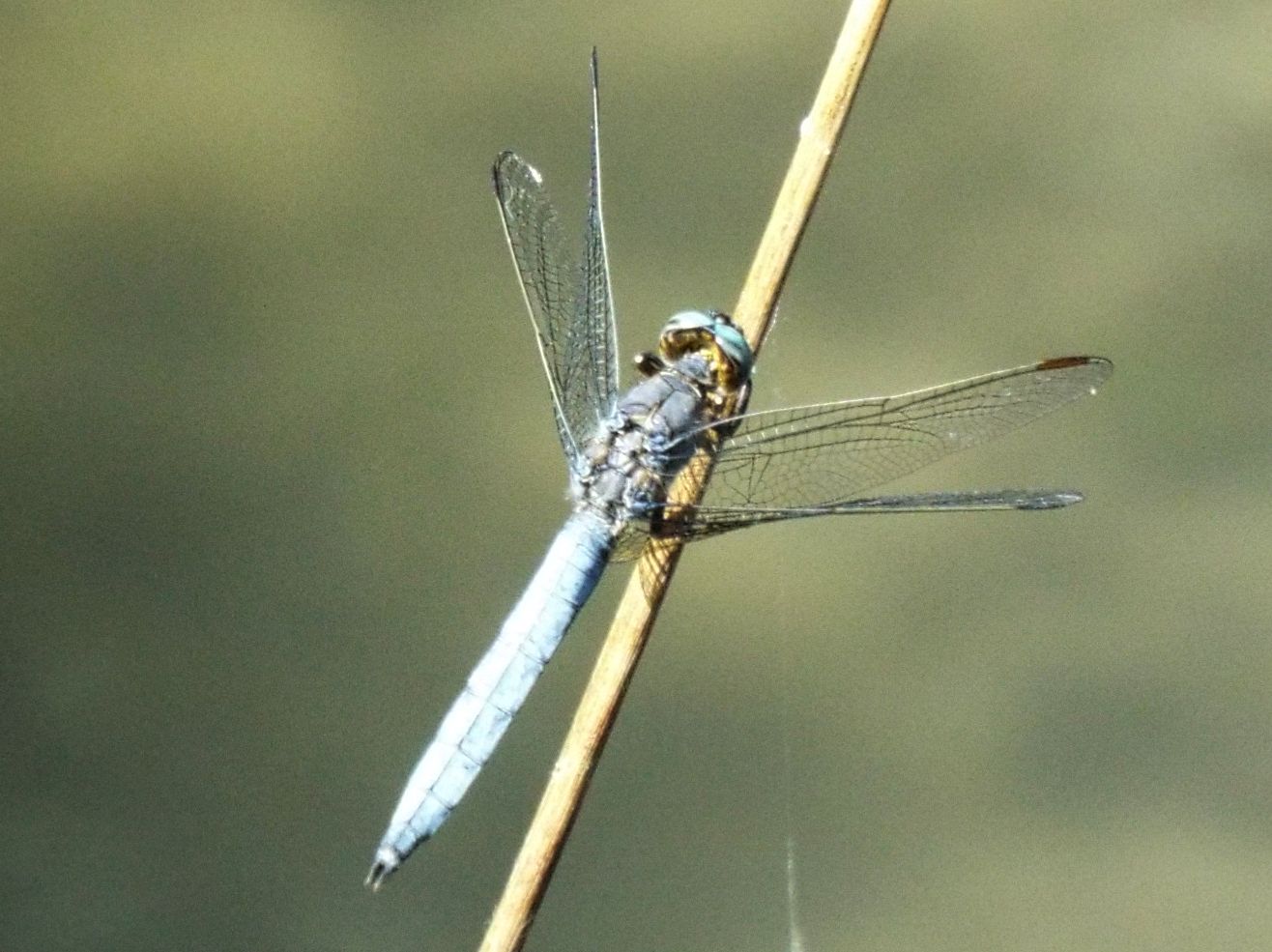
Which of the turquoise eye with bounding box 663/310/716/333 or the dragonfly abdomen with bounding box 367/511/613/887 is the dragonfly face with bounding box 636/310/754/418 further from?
the dragonfly abdomen with bounding box 367/511/613/887

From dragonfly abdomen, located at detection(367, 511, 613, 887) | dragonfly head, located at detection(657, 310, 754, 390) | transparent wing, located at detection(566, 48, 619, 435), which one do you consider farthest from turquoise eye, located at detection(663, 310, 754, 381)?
dragonfly abdomen, located at detection(367, 511, 613, 887)

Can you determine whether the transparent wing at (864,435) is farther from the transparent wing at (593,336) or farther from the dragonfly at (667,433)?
the transparent wing at (593,336)

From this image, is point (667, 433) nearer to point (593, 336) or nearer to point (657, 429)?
point (657, 429)

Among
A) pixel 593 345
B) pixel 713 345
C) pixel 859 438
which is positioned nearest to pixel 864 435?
pixel 859 438

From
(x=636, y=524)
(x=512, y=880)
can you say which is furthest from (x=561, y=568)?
(x=512, y=880)

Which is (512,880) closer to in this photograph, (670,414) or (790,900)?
(670,414)
